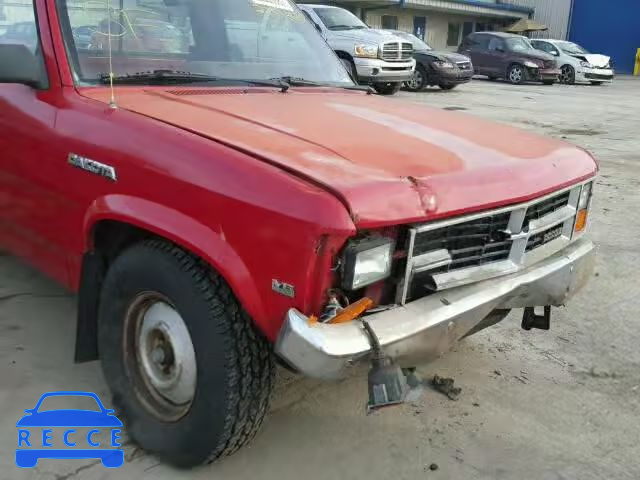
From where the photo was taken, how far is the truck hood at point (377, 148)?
204 centimetres

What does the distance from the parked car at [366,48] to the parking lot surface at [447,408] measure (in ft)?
35.2

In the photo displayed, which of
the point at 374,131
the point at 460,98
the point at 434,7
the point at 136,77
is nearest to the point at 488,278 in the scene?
the point at 374,131

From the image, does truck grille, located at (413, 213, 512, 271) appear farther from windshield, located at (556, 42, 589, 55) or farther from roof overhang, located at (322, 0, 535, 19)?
roof overhang, located at (322, 0, 535, 19)

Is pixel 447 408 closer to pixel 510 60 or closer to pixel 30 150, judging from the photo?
pixel 30 150

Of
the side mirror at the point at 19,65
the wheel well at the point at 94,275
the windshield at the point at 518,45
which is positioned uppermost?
the side mirror at the point at 19,65

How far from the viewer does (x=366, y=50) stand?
1426cm

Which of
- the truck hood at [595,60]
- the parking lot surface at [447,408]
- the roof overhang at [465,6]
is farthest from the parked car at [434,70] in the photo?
the parking lot surface at [447,408]

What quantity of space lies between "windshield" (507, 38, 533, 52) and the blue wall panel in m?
16.4

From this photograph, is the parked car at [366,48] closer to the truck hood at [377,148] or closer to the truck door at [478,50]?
the truck door at [478,50]

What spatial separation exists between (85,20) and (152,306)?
1.36 metres

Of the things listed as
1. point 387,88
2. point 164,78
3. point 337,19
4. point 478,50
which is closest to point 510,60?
point 478,50

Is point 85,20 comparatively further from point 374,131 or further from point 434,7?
point 434,7

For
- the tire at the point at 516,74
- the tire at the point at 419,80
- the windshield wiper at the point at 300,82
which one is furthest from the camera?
A: the tire at the point at 516,74

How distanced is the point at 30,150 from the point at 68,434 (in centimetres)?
123
